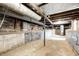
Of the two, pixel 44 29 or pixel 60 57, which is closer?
pixel 60 57

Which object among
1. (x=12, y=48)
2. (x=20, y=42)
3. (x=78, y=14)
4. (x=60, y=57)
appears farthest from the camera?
(x=20, y=42)

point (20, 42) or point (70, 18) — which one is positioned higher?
point (70, 18)

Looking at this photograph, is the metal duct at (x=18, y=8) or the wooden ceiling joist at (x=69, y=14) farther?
the wooden ceiling joist at (x=69, y=14)

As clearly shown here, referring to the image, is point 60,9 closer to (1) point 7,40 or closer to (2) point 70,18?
(2) point 70,18

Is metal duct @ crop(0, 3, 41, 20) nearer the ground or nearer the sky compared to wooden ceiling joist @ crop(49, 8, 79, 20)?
nearer the sky

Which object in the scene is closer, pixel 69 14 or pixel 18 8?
pixel 18 8

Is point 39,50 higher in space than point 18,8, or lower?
lower

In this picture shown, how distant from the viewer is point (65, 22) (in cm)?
144

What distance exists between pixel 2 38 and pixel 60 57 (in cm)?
97

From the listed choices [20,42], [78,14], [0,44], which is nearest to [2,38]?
[0,44]

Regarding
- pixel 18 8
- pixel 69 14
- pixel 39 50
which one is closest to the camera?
pixel 18 8

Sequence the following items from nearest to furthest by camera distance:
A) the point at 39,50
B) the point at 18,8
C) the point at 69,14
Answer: the point at 18,8, the point at 69,14, the point at 39,50

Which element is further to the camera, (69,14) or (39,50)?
(39,50)

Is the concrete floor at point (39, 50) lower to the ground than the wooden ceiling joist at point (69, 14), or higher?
lower
